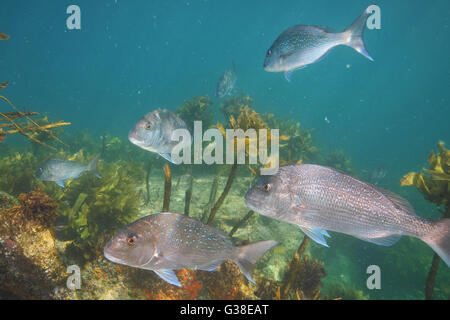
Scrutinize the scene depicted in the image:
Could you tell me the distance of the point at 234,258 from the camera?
229cm

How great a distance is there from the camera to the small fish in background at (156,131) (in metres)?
3.30

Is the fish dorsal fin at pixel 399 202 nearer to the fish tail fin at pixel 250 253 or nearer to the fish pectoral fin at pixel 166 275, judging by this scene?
the fish tail fin at pixel 250 253

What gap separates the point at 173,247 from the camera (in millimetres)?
2135

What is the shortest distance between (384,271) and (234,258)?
860 centimetres

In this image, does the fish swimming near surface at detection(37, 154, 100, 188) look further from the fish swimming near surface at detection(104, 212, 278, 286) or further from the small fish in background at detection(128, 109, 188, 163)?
the fish swimming near surface at detection(104, 212, 278, 286)

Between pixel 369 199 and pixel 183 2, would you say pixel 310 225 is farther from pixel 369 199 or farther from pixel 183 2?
pixel 183 2

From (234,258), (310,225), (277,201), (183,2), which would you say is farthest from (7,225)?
(183,2)

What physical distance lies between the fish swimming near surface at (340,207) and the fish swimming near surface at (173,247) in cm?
50

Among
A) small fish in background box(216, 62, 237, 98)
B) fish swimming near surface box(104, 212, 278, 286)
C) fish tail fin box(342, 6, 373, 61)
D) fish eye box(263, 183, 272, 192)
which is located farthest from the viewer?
small fish in background box(216, 62, 237, 98)

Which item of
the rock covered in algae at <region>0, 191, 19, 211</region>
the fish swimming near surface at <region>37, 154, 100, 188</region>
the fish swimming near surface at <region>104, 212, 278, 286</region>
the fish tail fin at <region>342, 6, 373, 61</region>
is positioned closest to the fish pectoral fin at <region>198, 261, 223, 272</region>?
the fish swimming near surface at <region>104, 212, 278, 286</region>

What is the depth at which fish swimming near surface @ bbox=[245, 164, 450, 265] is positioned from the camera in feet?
7.17

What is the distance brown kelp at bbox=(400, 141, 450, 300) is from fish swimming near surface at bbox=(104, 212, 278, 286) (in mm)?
2639
